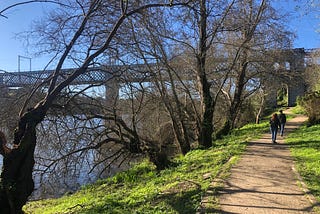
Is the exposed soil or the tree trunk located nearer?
the exposed soil

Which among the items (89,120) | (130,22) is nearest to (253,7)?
(130,22)

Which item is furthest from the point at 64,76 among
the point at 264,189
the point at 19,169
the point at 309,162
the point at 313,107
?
the point at 313,107

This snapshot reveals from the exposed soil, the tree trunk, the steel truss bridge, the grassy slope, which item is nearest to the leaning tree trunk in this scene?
the grassy slope

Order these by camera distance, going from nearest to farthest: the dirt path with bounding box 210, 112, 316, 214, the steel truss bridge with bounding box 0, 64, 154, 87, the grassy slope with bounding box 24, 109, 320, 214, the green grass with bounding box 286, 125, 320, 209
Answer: the dirt path with bounding box 210, 112, 316, 214
the grassy slope with bounding box 24, 109, 320, 214
the green grass with bounding box 286, 125, 320, 209
the steel truss bridge with bounding box 0, 64, 154, 87

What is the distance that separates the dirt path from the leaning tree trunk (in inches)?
200

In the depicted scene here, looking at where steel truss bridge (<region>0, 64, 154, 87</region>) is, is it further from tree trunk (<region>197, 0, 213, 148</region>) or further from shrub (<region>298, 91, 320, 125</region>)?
shrub (<region>298, 91, 320, 125</region>)

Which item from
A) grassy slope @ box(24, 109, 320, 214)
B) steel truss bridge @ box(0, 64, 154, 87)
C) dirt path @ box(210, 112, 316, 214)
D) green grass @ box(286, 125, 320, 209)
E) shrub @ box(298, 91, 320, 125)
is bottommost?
grassy slope @ box(24, 109, 320, 214)

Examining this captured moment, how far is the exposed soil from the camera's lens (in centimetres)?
676

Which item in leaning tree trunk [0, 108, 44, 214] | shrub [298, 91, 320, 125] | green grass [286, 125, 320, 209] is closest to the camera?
green grass [286, 125, 320, 209]

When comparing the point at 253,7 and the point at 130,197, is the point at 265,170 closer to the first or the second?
the point at 130,197

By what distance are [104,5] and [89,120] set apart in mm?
5976

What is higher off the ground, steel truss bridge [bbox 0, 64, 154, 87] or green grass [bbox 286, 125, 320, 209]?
steel truss bridge [bbox 0, 64, 154, 87]

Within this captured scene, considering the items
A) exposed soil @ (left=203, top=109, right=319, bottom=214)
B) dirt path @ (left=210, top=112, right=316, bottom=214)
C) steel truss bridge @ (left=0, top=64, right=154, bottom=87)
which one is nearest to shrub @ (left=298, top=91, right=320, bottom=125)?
dirt path @ (left=210, top=112, right=316, bottom=214)

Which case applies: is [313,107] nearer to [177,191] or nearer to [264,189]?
[264,189]
